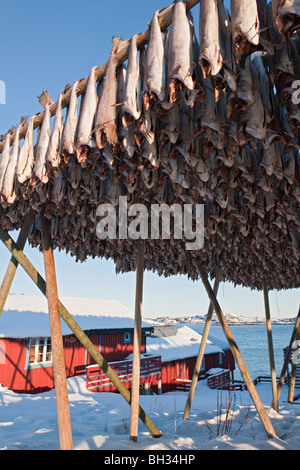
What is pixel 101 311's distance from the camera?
2272 centimetres

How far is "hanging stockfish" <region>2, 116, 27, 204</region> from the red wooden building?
12.0 meters

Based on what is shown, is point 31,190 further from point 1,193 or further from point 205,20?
point 205,20

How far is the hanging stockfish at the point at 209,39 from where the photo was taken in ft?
6.05

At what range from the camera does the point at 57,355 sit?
3635 mm

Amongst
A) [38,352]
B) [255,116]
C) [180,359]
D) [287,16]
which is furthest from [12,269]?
[180,359]

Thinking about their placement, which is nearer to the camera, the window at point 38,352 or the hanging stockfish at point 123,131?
the hanging stockfish at point 123,131

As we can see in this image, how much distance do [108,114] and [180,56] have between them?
0.76 metres

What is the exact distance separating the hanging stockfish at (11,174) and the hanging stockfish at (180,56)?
6.94 feet

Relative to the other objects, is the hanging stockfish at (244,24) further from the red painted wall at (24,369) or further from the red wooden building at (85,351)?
the red painted wall at (24,369)

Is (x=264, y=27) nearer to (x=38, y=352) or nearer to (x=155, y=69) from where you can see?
(x=155, y=69)

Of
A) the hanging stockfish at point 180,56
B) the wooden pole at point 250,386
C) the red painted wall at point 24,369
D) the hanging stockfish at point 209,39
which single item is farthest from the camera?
the red painted wall at point 24,369

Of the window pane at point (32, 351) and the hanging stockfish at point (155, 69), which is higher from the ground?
the hanging stockfish at point (155, 69)

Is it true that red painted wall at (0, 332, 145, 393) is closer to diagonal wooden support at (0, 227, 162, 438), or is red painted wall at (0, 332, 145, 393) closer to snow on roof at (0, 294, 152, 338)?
snow on roof at (0, 294, 152, 338)

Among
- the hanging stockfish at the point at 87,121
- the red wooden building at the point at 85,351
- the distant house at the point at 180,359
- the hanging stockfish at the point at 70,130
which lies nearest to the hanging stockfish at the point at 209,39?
the hanging stockfish at the point at 87,121
